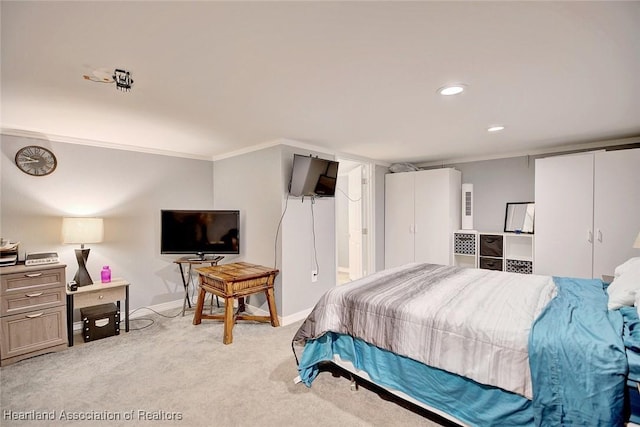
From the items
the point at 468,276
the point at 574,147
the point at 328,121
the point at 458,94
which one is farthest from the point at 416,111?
the point at 574,147

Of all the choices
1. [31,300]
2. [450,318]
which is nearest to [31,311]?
[31,300]

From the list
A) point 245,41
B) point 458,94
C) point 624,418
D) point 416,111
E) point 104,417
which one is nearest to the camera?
point 624,418

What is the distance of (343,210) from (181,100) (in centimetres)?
459

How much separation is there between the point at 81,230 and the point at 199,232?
118 cm

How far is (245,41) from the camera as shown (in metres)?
1.47

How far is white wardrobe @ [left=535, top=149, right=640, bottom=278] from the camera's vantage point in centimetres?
318

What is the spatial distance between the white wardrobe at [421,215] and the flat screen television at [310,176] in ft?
5.53

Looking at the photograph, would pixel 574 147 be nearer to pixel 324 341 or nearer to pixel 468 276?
pixel 468 276

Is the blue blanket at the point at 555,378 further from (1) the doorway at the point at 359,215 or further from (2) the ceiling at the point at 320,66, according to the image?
(1) the doorway at the point at 359,215

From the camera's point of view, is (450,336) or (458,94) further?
(458,94)

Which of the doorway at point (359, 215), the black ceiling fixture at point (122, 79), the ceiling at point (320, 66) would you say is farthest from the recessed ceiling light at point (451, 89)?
the doorway at point (359, 215)

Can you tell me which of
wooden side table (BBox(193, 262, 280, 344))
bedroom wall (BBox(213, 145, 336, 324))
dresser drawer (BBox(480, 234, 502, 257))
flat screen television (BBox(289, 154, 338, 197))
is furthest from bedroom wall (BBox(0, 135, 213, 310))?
dresser drawer (BBox(480, 234, 502, 257))

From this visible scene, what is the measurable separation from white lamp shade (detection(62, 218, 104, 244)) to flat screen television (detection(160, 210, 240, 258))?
27.0 inches

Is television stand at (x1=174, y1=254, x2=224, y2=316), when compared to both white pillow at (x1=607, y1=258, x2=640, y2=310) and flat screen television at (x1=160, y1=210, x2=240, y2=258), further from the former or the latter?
white pillow at (x1=607, y1=258, x2=640, y2=310)
